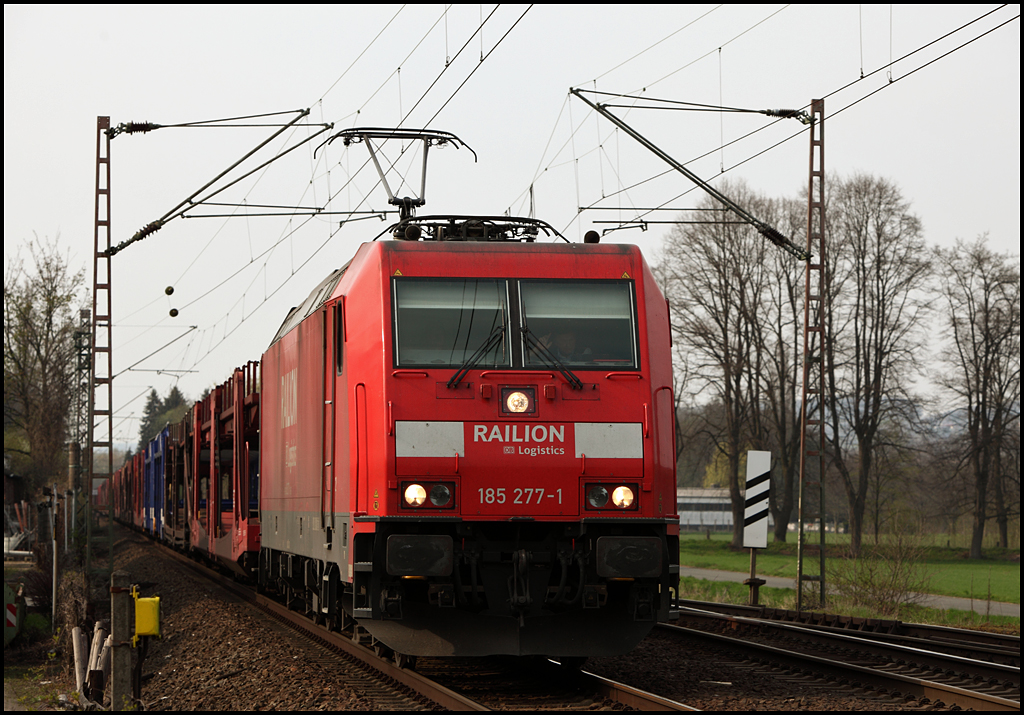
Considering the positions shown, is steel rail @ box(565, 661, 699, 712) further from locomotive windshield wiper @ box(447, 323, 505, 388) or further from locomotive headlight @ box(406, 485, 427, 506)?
locomotive windshield wiper @ box(447, 323, 505, 388)

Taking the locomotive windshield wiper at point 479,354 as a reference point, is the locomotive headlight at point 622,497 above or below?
below

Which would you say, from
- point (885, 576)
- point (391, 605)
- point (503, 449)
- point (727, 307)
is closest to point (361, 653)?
point (391, 605)

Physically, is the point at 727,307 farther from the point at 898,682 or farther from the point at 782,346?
the point at 898,682

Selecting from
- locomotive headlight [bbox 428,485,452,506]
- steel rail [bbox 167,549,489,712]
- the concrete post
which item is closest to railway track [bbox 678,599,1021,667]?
steel rail [bbox 167,549,489,712]

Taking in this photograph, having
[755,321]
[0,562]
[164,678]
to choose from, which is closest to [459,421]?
[164,678]

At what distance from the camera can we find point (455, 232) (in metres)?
10.3

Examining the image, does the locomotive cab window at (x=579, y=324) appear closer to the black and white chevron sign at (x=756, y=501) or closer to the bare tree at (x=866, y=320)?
the black and white chevron sign at (x=756, y=501)

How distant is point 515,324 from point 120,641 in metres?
3.69

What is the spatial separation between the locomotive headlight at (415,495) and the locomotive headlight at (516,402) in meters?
0.91

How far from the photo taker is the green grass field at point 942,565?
29.3 meters

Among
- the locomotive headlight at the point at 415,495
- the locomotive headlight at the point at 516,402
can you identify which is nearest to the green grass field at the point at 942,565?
the locomotive headlight at the point at 516,402

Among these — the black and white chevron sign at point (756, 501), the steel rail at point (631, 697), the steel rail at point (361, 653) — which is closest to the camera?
the steel rail at point (631, 697)

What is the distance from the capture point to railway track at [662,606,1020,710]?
28.1ft

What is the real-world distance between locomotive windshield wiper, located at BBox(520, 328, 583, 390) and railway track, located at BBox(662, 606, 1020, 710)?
336 centimetres
